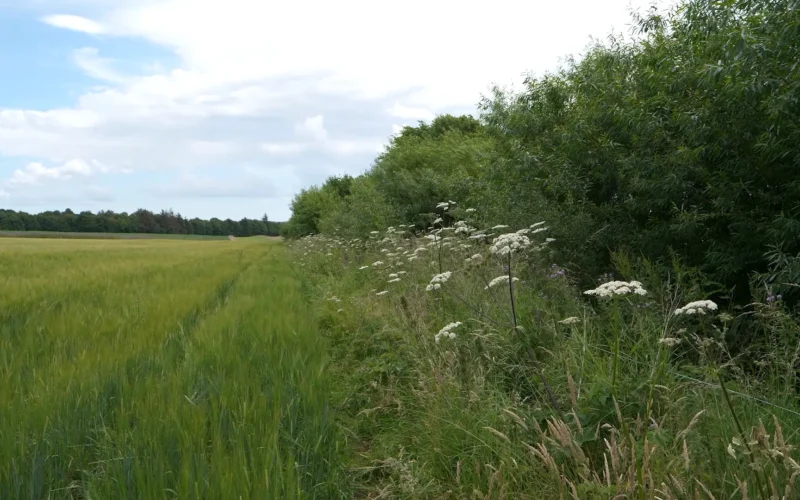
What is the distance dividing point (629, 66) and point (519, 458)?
7.65 m

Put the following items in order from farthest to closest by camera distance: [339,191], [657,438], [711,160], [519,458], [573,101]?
1. [339,191]
2. [573,101]
3. [711,160]
4. [519,458]
5. [657,438]

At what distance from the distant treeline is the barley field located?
71811 mm

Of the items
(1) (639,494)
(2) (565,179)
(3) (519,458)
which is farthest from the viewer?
(2) (565,179)

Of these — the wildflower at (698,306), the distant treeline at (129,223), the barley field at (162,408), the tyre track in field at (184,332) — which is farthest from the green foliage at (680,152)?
the distant treeline at (129,223)

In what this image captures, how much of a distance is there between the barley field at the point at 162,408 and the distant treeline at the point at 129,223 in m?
71.8

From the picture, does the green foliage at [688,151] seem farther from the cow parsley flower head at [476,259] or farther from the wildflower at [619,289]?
the wildflower at [619,289]

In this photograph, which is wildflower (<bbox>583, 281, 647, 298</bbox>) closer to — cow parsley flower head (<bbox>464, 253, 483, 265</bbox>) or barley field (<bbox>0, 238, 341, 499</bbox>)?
barley field (<bbox>0, 238, 341, 499</bbox>)

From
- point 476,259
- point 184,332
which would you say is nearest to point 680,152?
point 476,259

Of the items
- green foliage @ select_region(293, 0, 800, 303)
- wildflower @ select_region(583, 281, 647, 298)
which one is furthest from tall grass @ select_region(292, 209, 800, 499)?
green foliage @ select_region(293, 0, 800, 303)

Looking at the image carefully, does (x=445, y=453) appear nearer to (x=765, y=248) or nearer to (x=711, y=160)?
(x=765, y=248)

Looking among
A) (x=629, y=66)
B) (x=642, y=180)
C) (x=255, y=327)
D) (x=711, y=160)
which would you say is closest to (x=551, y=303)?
(x=642, y=180)

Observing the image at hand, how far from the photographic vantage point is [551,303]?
16.8 ft

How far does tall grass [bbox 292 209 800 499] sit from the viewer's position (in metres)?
1.92

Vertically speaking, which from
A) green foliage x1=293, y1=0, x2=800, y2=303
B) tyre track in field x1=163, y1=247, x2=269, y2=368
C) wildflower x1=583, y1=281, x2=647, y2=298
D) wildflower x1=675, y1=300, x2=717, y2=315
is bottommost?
tyre track in field x1=163, y1=247, x2=269, y2=368
